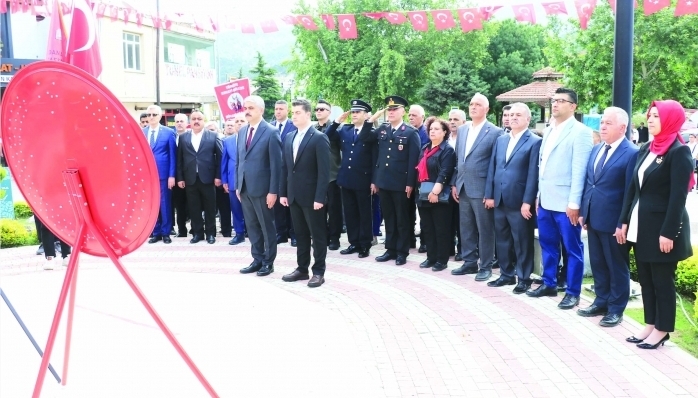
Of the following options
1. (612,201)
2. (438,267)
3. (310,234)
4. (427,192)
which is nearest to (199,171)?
(310,234)

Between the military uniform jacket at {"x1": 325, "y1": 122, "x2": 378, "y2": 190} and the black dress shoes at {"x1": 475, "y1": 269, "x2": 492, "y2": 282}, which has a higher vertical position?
the military uniform jacket at {"x1": 325, "y1": 122, "x2": 378, "y2": 190}

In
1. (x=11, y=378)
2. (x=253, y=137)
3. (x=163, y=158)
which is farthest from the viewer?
(x=163, y=158)

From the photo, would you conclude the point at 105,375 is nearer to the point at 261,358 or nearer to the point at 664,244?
the point at 261,358

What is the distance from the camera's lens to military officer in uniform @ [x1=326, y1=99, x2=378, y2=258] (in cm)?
920

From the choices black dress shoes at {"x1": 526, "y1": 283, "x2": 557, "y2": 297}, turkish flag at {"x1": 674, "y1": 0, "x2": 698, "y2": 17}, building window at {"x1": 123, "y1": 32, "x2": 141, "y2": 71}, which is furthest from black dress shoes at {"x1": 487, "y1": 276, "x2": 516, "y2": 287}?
building window at {"x1": 123, "y1": 32, "x2": 141, "y2": 71}

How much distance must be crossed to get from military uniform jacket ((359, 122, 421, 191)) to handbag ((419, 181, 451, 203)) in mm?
359

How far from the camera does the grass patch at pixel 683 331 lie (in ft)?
17.5

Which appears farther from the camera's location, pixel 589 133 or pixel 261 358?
pixel 589 133

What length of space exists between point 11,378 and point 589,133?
17.4ft

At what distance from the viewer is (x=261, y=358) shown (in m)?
4.98

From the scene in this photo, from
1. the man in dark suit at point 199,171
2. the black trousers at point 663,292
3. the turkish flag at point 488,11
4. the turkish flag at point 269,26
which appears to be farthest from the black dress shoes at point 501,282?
the turkish flag at point 269,26

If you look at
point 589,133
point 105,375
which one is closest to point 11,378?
point 105,375

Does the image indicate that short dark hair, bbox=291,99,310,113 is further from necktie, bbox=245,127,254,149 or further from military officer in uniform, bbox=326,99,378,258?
military officer in uniform, bbox=326,99,378,258

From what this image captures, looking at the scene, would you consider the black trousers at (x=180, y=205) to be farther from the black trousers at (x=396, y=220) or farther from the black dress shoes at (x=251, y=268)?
the black trousers at (x=396, y=220)
